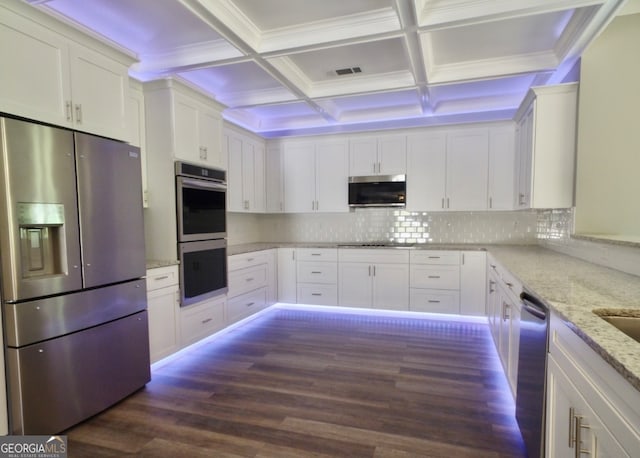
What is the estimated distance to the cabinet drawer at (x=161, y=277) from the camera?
2646 millimetres

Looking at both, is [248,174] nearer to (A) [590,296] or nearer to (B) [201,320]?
(B) [201,320]

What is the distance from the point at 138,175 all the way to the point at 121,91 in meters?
0.62

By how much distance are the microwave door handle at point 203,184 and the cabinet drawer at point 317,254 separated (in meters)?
1.51

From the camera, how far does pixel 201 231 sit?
3.19 metres

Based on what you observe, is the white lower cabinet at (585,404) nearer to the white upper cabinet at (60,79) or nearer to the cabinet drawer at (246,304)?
the white upper cabinet at (60,79)

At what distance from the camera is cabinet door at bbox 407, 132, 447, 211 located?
432cm

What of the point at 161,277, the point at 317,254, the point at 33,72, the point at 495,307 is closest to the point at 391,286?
the point at 317,254

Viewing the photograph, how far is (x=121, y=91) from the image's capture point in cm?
243

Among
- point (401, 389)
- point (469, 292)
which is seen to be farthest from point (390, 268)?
point (401, 389)

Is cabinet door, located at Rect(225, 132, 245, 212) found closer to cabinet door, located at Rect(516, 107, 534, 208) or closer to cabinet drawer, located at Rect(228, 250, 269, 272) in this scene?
cabinet drawer, located at Rect(228, 250, 269, 272)

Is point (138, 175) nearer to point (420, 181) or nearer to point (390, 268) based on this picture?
point (390, 268)

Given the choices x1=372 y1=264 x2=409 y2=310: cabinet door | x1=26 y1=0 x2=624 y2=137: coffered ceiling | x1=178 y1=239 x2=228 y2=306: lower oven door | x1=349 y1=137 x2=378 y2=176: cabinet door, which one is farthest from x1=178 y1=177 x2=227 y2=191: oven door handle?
x1=372 y1=264 x2=409 y2=310: cabinet door

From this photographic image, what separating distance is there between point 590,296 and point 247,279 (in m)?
3.27

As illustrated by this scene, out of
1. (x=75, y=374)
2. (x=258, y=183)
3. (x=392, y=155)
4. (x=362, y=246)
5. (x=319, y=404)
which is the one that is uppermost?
(x=392, y=155)
